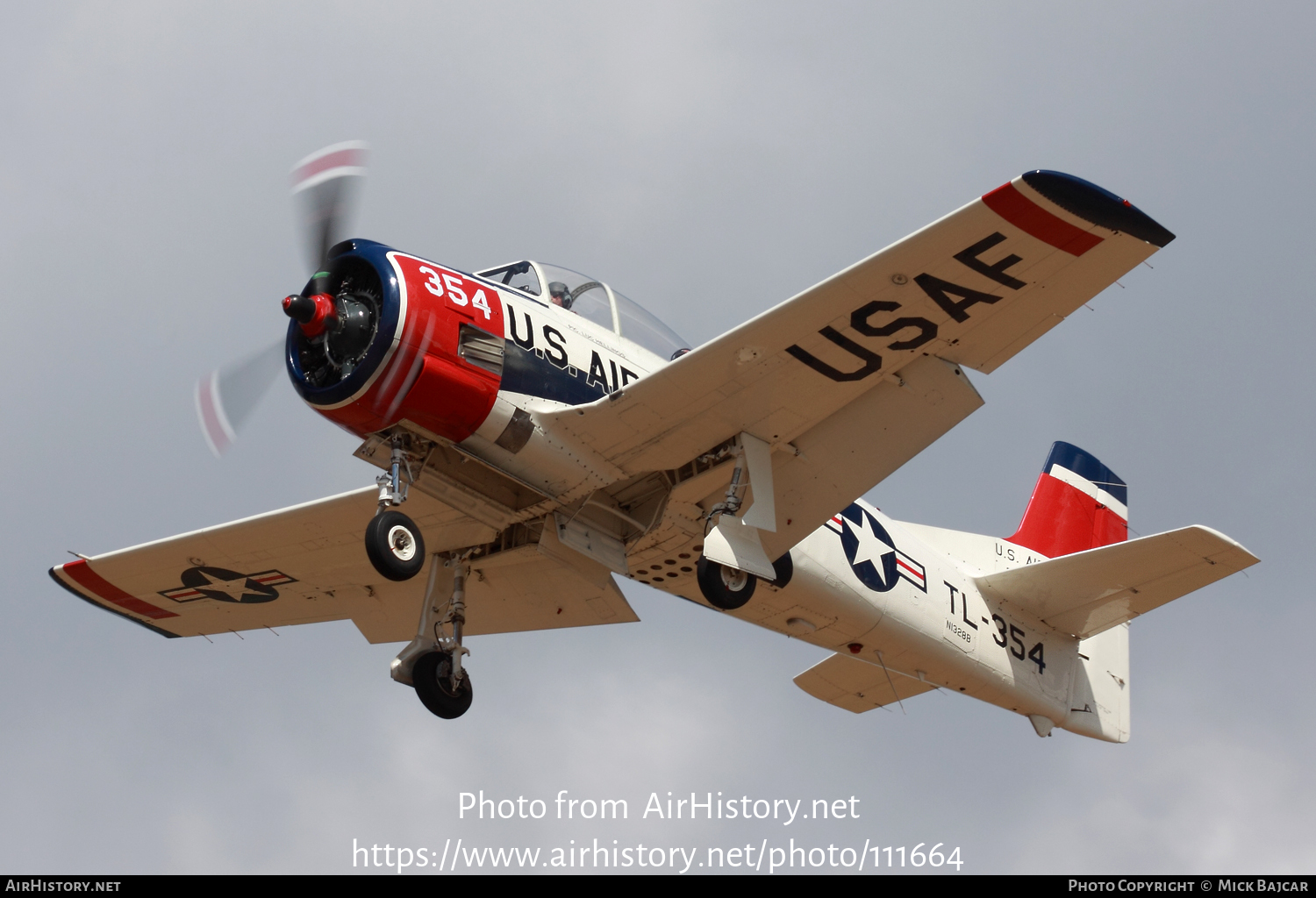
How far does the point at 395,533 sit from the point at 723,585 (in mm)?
2629

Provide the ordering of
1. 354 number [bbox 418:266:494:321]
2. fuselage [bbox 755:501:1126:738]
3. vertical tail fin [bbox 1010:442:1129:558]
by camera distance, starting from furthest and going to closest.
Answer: vertical tail fin [bbox 1010:442:1129:558]
fuselage [bbox 755:501:1126:738]
354 number [bbox 418:266:494:321]

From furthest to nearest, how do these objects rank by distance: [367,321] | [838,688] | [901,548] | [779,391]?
[838,688] → [901,548] → [779,391] → [367,321]

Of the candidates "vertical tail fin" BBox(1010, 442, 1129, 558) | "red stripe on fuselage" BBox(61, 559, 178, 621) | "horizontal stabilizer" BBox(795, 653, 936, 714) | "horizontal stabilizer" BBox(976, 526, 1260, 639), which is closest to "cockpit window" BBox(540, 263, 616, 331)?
"horizontal stabilizer" BBox(976, 526, 1260, 639)

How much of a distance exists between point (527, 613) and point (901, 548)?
3.77 m

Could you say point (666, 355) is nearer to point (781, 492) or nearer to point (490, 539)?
point (781, 492)

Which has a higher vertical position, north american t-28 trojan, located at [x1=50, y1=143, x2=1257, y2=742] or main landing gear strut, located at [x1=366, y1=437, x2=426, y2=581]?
north american t-28 trojan, located at [x1=50, y1=143, x2=1257, y2=742]

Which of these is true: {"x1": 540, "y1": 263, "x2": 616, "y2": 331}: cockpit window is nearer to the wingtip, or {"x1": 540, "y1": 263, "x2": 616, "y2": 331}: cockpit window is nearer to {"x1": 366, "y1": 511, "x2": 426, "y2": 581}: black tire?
{"x1": 366, "y1": 511, "x2": 426, "y2": 581}: black tire

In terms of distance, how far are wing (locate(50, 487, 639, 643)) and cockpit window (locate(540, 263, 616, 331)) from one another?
2076 mm

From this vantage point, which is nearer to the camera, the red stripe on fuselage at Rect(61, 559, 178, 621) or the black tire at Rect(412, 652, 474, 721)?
the black tire at Rect(412, 652, 474, 721)

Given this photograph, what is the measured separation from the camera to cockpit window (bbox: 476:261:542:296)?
37.6ft

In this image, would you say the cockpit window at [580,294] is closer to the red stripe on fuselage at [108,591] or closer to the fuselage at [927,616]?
the fuselage at [927,616]

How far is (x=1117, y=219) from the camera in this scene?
966 centimetres

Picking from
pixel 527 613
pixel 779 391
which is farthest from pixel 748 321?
pixel 527 613

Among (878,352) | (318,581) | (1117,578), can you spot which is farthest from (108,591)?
(1117,578)
